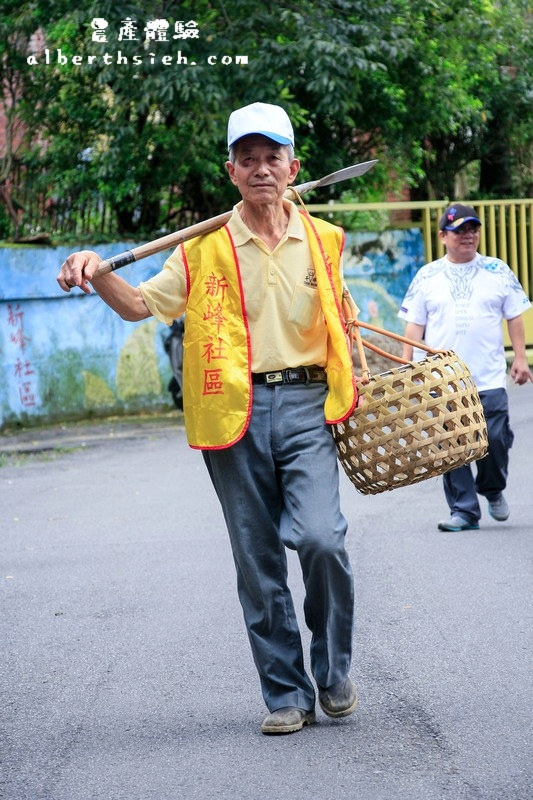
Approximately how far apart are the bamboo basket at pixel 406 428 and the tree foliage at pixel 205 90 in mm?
10620

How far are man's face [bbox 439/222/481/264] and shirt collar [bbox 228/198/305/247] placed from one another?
360 cm

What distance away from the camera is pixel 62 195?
1708 centimetres

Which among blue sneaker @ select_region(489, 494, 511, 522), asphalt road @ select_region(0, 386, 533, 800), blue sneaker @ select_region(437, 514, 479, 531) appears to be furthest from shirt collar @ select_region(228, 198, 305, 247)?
blue sneaker @ select_region(489, 494, 511, 522)

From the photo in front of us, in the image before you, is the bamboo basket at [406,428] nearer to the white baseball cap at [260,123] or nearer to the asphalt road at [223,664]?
the white baseball cap at [260,123]

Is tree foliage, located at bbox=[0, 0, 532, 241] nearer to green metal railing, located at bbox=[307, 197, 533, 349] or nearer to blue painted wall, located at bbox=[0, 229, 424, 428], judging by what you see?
green metal railing, located at bbox=[307, 197, 533, 349]

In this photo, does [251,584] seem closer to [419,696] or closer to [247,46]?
[419,696]

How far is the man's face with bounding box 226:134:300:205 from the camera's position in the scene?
176 inches

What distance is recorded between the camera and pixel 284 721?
4.55 meters

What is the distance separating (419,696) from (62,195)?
42.9 ft

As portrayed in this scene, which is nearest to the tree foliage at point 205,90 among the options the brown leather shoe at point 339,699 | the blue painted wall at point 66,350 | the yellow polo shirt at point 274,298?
the blue painted wall at point 66,350

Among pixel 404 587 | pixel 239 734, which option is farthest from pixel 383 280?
pixel 239 734

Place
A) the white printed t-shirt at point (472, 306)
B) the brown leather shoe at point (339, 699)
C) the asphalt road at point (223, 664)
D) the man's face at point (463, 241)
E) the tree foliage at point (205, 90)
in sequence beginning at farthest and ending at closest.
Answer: the tree foliage at point (205, 90) → the white printed t-shirt at point (472, 306) → the man's face at point (463, 241) → the brown leather shoe at point (339, 699) → the asphalt road at point (223, 664)

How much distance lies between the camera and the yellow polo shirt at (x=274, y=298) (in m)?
4.51

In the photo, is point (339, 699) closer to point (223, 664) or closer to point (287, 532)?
point (287, 532)
